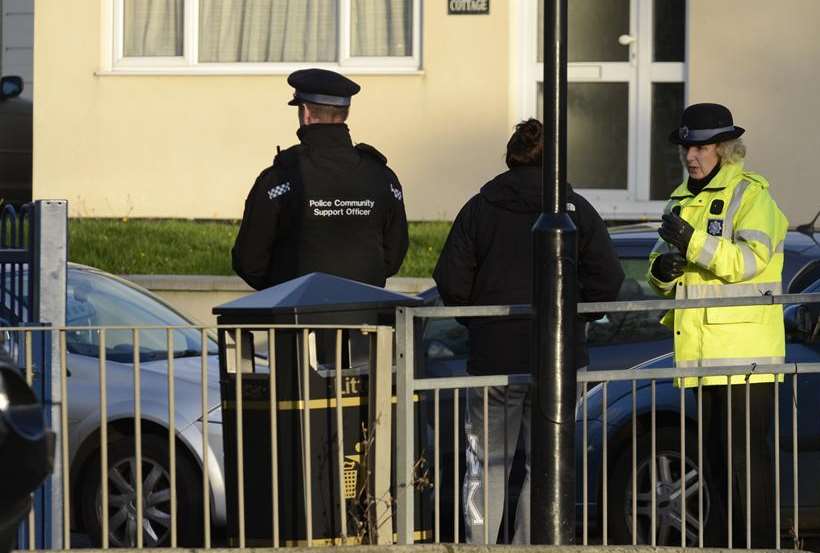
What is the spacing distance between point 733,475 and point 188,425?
2.64 m

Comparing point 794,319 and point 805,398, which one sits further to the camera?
point 794,319

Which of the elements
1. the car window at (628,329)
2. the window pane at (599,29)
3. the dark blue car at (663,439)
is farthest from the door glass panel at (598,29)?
the dark blue car at (663,439)

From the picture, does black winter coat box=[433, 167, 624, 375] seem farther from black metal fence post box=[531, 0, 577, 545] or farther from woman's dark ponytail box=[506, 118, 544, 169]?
black metal fence post box=[531, 0, 577, 545]

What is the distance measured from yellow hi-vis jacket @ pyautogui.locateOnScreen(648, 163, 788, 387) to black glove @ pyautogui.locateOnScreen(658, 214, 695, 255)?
3cm

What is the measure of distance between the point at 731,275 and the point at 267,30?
8.86 meters

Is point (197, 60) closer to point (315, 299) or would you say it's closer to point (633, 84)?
point (633, 84)

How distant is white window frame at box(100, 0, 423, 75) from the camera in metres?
14.2

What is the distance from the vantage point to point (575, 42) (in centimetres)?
1466

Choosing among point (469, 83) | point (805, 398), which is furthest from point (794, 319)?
point (469, 83)

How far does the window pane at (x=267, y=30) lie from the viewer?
14.4 metres

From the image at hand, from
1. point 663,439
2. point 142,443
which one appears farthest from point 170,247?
point 663,439

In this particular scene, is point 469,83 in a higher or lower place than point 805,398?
higher

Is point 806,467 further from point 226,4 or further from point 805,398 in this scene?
point 226,4

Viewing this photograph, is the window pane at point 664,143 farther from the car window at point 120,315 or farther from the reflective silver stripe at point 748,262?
the reflective silver stripe at point 748,262
